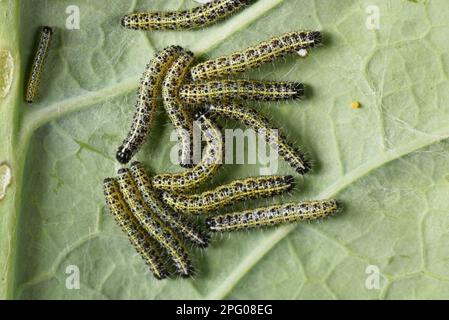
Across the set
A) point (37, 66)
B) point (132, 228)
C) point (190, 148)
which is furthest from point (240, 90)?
point (37, 66)

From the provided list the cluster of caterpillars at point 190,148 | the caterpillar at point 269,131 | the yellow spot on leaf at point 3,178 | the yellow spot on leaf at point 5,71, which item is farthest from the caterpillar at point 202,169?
the yellow spot on leaf at point 5,71

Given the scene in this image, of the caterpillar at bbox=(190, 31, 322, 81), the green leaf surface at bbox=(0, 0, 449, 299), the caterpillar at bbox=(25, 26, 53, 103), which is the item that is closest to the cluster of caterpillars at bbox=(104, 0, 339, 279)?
the caterpillar at bbox=(190, 31, 322, 81)

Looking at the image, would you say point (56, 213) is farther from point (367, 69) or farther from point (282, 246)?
point (367, 69)

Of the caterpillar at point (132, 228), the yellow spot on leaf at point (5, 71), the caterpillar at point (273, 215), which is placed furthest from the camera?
the caterpillar at point (132, 228)

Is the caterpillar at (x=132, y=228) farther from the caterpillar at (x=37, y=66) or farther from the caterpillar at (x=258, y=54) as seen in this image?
the caterpillar at (x=258, y=54)

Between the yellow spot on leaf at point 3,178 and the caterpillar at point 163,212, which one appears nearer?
the yellow spot on leaf at point 3,178

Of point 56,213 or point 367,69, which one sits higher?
point 367,69

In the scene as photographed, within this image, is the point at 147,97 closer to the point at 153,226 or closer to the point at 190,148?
the point at 190,148

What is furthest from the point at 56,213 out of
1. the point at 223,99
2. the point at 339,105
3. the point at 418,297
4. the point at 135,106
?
the point at 418,297
